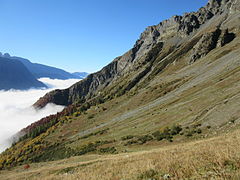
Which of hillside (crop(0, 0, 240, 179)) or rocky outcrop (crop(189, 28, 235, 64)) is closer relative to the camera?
hillside (crop(0, 0, 240, 179))

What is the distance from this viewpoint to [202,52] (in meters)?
126

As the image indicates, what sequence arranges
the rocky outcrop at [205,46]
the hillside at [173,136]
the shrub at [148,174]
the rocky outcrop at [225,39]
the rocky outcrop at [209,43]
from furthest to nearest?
1. the rocky outcrop at [205,46]
2. the rocky outcrop at [209,43]
3. the rocky outcrop at [225,39]
4. the hillside at [173,136]
5. the shrub at [148,174]

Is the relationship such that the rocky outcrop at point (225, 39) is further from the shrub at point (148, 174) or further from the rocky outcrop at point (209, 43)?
the shrub at point (148, 174)

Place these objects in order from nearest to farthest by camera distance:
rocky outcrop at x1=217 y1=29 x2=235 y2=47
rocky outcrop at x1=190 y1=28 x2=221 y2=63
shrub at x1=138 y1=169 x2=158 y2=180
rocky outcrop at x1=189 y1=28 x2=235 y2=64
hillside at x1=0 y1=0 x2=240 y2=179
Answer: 1. shrub at x1=138 y1=169 x2=158 y2=180
2. hillside at x1=0 y1=0 x2=240 y2=179
3. rocky outcrop at x1=217 y1=29 x2=235 y2=47
4. rocky outcrop at x1=189 y1=28 x2=235 y2=64
5. rocky outcrop at x1=190 y1=28 x2=221 y2=63

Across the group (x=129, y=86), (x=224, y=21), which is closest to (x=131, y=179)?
(x=129, y=86)

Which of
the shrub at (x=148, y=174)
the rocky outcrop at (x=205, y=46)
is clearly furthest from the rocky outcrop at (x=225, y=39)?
the shrub at (x=148, y=174)

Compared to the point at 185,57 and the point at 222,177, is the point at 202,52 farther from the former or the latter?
the point at 222,177

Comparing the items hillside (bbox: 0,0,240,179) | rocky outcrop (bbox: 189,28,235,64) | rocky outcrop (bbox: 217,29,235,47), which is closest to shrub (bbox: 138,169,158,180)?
hillside (bbox: 0,0,240,179)

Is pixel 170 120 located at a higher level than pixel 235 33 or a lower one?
lower

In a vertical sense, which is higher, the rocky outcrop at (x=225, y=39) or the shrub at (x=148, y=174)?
the rocky outcrop at (x=225, y=39)

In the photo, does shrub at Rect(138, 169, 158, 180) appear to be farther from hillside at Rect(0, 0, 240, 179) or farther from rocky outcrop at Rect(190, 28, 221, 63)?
rocky outcrop at Rect(190, 28, 221, 63)

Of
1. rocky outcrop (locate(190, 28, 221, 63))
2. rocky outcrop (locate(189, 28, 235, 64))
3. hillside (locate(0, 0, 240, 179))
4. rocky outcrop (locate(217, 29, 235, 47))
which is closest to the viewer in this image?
hillside (locate(0, 0, 240, 179))

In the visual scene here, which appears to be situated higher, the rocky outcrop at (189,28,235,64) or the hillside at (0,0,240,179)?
the rocky outcrop at (189,28,235,64)

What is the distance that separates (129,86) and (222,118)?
118 metres
